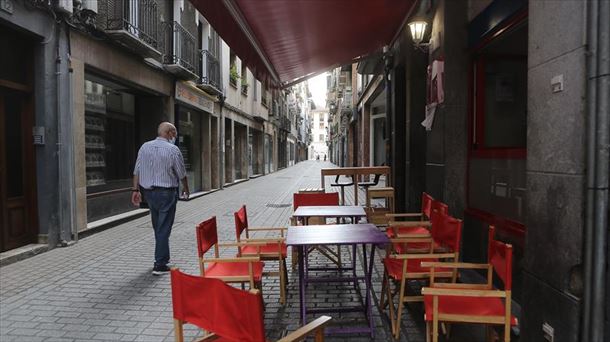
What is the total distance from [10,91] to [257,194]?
32.8ft

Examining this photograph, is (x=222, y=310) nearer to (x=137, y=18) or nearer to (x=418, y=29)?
(x=418, y=29)

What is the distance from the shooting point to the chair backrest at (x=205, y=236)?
3652mm

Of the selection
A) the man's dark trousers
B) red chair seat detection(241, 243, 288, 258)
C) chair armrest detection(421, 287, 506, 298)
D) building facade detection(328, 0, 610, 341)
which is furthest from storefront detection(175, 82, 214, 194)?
chair armrest detection(421, 287, 506, 298)

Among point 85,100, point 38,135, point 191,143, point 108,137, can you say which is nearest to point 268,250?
point 38,135

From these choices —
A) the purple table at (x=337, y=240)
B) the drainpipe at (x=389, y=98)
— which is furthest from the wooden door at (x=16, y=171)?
the drainpipe at (x=389, y=98)

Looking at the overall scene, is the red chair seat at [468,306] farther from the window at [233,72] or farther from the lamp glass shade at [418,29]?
the window at [233,72]

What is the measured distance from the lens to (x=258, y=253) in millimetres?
4418

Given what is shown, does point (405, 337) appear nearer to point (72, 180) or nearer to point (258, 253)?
point (258, 253)

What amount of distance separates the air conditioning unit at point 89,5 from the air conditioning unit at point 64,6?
0.45m

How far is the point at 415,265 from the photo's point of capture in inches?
159

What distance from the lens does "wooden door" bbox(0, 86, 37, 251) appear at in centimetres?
655

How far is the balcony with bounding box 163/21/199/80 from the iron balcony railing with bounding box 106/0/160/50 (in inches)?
27.0

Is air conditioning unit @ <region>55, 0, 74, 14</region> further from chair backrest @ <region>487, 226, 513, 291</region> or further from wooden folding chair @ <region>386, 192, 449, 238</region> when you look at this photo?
chair backrest @ <region>487, 226, 513, 291</region>

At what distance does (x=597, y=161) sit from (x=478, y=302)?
123cm
